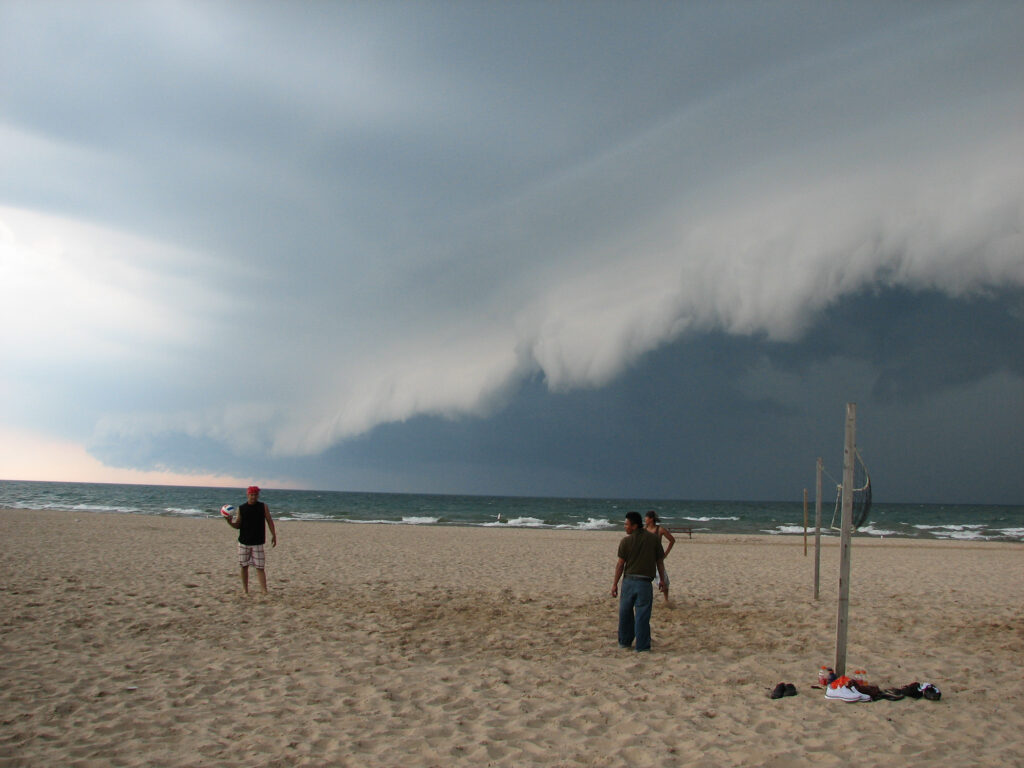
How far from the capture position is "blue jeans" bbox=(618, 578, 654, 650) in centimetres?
809

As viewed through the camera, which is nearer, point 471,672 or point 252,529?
point 471,672

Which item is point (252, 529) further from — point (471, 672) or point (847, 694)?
point (847, 694)

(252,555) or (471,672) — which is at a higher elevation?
(252,555)

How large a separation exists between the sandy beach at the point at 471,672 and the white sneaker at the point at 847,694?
0.36 feet

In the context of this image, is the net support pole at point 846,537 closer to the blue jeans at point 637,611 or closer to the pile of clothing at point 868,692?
the pile of clothing at point 868,692

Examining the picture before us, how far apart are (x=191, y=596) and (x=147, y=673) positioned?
14.5 ft

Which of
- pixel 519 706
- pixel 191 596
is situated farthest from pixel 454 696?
pixel 191 596

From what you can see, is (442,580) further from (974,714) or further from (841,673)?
(974,714)

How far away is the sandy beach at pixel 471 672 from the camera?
16.8 ft

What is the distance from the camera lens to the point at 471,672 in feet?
23.6

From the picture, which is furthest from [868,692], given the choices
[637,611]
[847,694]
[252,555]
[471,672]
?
A: [252,555]

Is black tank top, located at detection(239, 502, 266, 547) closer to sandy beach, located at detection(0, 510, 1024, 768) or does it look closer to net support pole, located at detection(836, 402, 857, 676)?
sandy beach, located at detection(0, 510, 1024, 768)

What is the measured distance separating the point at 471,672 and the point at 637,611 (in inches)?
89.2

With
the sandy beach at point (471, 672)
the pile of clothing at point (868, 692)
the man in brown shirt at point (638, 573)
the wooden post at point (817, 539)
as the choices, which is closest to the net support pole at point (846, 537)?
the pile of clothing at point (868, 692)
